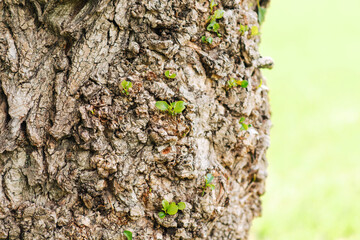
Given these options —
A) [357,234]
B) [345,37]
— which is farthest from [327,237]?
[345,37]

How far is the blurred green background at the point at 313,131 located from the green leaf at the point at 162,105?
2.45 m

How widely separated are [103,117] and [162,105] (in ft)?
0.94

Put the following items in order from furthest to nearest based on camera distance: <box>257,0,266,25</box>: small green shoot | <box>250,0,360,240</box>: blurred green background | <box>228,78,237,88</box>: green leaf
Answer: <box>250,0,360,240</box>: blurred green background, <box>257,0,266,25</box>: small green shoot, <box>228,78,237,88</box>: green leaf

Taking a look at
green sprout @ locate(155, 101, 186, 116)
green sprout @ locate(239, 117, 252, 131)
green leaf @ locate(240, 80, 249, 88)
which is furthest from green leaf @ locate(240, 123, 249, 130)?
green sprout @ locate(155, 101, 186, 116)

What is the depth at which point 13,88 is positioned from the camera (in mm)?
1839

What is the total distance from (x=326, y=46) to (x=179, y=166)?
28.8 ft

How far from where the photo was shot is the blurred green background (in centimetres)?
388

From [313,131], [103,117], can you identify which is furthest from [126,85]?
[313,131]

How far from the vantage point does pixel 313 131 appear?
18.9 feet

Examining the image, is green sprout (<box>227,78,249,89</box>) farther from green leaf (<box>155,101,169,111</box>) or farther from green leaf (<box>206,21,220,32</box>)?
green leaf (<box>155,101,169,111</box>)

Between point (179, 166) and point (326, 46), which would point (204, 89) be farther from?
point (326, 46)

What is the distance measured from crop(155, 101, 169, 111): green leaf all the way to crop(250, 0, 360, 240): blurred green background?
2451 mm

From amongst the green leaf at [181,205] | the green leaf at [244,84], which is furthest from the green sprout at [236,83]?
the green leaf at [181,205]

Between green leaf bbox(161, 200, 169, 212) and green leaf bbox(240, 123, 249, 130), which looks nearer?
green leaf bbox(161, 200, 169, 212)
